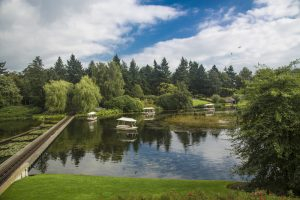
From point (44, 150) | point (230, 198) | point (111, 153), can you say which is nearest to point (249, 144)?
point (230, 198)

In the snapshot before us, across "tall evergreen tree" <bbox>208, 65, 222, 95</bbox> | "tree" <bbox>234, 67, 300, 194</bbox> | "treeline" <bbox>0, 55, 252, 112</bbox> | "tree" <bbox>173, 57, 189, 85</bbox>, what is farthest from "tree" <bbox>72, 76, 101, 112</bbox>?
"tree" <bbox>234, 67, 300, 194</bbox>

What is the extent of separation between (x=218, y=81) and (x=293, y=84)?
120387mm

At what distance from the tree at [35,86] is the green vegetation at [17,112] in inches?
151

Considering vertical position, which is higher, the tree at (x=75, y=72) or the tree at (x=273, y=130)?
the tree at (x=75, y=72)

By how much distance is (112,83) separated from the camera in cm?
10088

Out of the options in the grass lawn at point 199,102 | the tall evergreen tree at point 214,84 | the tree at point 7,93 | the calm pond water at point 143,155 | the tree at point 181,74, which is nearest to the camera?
the calm pond water at point 143,155

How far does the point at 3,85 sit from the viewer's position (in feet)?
276

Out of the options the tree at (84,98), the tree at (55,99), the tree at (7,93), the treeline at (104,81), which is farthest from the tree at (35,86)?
the tree at (84,98)

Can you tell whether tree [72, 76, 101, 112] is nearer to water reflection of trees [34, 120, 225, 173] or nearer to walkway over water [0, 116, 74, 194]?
water reflection of trees [34, 120, 225, 173]

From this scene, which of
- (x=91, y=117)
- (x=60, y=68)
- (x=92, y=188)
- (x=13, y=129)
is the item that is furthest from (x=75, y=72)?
(x=92, y=188)

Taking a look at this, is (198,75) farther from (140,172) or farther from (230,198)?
(230,198)

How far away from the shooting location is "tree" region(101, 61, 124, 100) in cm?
10038

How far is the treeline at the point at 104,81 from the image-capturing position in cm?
8750

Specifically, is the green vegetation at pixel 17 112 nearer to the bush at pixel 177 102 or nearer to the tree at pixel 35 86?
the tree at pixel 35 86
